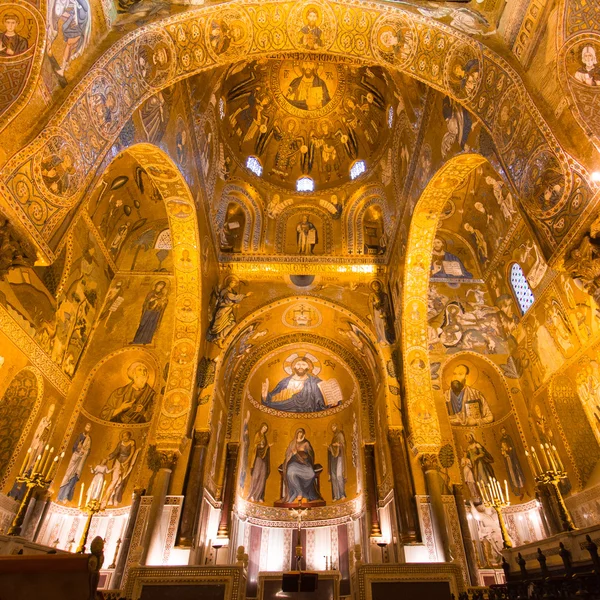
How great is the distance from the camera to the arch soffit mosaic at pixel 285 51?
5316 mm

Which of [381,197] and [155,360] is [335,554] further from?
[381,197]

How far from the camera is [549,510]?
10.0 m

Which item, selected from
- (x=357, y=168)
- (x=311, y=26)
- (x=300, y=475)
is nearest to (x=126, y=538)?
(x=300, y=475)

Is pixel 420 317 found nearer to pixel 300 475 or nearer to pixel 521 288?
pixel 521 288

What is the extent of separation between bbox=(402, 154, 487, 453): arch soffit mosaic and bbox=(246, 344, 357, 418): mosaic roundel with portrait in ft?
12.6

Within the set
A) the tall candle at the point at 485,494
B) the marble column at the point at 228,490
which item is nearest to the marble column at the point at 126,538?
the marble column at the point at 228,490

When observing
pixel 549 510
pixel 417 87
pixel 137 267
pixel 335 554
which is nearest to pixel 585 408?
pixel 549 510

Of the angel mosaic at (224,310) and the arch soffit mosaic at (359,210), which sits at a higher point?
the arch soffit mosaic at (359,210)

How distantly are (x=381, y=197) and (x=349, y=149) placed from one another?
9.19 feet

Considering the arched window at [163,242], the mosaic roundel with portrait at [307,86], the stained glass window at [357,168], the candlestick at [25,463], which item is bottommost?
the candlestick at [25,463]

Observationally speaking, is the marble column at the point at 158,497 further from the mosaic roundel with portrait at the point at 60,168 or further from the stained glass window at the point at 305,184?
the stained glass window at the point at 305,184

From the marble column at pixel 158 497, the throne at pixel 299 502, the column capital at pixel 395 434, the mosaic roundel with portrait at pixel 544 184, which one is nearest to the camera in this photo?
the mosaic roundel with portrait at pixel 544 184

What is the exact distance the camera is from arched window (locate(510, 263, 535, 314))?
41.2 feet

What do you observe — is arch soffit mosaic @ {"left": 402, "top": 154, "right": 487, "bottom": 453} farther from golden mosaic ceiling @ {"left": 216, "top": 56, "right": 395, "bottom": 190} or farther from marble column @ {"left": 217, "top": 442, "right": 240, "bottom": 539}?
marble column @ {"left": 217, "top": 442, "right": 240, "bottom": 539}
